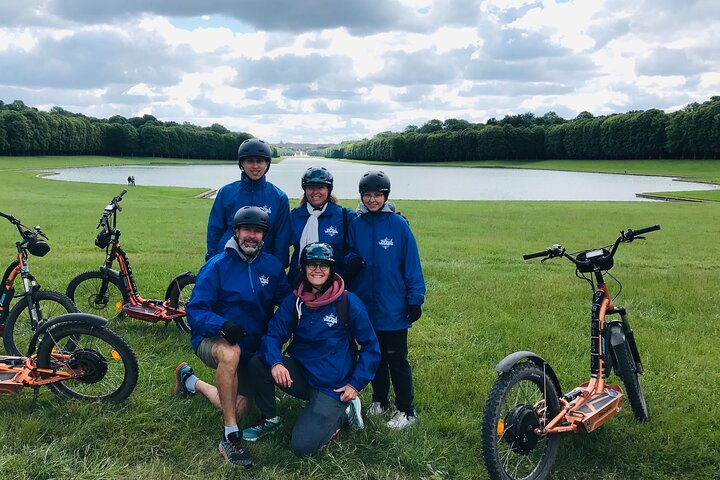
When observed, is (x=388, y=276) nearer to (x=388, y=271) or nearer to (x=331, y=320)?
(x=388, y=271)

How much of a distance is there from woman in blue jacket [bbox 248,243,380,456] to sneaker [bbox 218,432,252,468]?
0.29m

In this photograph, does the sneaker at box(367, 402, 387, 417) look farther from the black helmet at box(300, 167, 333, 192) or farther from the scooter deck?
the black helmet at box(300, 167, 333, 192)

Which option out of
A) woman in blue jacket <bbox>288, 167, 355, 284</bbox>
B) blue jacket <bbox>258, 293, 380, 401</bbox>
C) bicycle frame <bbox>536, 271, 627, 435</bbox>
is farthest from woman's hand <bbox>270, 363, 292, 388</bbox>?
bicycle frame <bbox>536, 271, 627, 435</bbox>

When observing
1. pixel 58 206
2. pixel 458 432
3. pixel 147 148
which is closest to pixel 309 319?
pixel 458 432

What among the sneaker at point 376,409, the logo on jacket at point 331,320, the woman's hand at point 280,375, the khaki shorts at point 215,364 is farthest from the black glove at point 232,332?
the sneaker at point 376,409

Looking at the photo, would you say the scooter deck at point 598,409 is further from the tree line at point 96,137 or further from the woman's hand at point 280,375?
the tree line at point 96,137

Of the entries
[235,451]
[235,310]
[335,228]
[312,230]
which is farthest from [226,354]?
[335,228]

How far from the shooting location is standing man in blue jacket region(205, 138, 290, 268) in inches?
206

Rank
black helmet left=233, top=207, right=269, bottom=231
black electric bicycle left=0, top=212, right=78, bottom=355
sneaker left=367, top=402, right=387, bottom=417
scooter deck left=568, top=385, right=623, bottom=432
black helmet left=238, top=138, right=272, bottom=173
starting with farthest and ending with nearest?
1. black electric bicycle left=0, top=212, right=78, bottom=355
2. black helmet left=238, top=138, right=272, bottom=173
3. sneaker left=367, top=402, right=387, bottom=417
4. black helmet left=233, top=207, right=269, bottom=231
5. scooter deck left=568, top=385, right=623, bottom=432

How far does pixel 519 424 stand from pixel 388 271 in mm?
1580

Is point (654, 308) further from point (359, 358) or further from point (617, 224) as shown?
point (617, 224)

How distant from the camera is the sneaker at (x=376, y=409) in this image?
4672 mm

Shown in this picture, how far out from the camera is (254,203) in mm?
5246

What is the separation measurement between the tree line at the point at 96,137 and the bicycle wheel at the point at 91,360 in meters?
102
